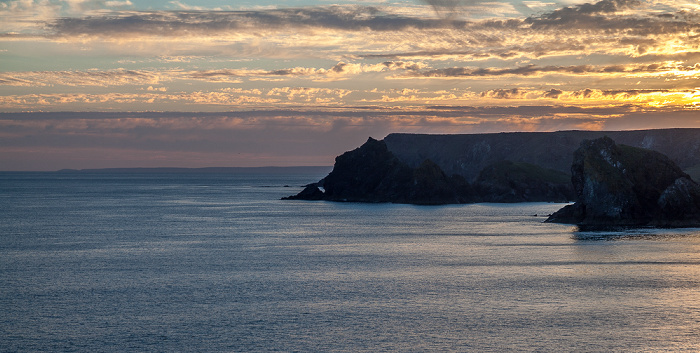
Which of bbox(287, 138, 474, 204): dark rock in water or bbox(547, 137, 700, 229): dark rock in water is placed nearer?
bbox(547, 137, 700, 229): dark rock in water

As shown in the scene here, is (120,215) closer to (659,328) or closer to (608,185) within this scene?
(608,185)

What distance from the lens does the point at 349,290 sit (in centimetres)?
5706

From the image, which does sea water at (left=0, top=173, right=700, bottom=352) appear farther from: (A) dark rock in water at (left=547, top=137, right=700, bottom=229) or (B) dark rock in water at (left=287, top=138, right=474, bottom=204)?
(B) dark rock in water at (left=287, top=138, right=474, bottom=204)

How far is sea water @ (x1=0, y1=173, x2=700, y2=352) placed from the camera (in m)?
41.5

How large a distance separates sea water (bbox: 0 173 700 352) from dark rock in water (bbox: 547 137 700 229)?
19.9 ft

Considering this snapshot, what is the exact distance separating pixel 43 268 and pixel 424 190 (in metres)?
131

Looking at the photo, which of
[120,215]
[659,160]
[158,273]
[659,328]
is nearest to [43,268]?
[158,273]

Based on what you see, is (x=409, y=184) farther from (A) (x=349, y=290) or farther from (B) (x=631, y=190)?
(A) (x=349, y=290)

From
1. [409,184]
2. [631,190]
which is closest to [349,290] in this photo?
[631,190]

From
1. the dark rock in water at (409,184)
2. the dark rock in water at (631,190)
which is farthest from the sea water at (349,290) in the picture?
the dark rock in water at (409,184)

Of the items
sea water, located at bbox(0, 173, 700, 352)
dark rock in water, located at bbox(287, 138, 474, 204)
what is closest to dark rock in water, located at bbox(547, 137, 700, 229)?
sea water, located at bbox(0, 173, 700, 352)

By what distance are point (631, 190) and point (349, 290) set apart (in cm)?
7024

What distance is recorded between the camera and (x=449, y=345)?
4009cm

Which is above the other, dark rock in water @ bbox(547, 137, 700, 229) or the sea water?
dark rock in water @ bbox(547, 137, 700, 229)
